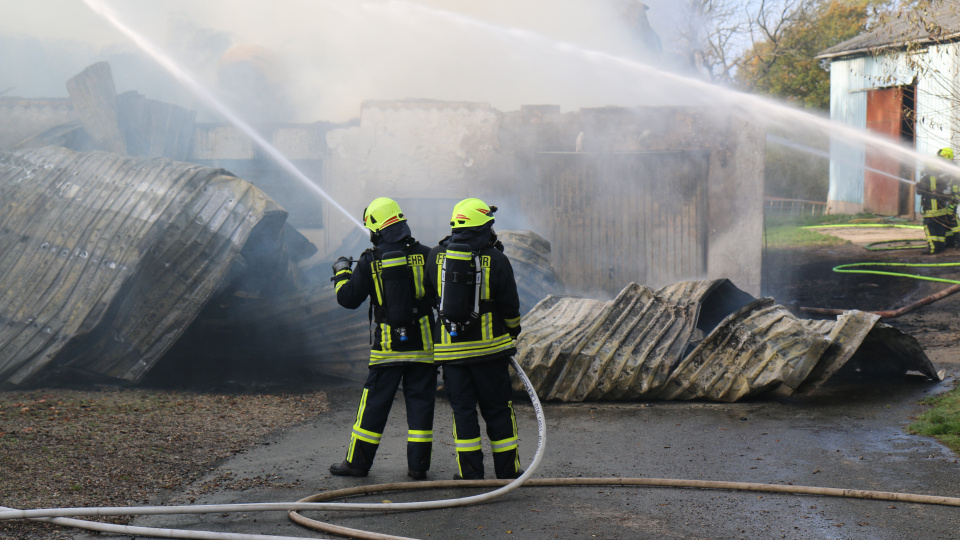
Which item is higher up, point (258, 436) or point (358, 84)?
point (358, 84)

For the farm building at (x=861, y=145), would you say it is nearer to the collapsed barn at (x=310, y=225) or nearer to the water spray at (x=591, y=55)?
the water spray at (x=591, y=55)

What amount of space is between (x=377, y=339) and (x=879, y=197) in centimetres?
1942

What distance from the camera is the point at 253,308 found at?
7.82 meters

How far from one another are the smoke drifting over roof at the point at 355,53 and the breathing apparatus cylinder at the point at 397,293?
25.2 ft

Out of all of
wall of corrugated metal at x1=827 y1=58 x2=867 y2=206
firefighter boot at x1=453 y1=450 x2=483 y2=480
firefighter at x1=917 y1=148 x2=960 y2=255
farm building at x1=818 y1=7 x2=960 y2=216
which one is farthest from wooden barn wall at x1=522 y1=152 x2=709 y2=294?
wall of corrugated metal at x1=827 y1=58 x2=867 y2=206

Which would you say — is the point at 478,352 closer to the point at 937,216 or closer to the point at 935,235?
the point at 937,216

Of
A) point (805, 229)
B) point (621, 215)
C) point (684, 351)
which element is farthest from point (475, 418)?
point (805, 229)

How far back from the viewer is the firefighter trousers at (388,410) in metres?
4.60

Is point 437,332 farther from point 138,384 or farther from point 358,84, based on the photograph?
point 358,84

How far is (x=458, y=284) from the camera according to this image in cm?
430

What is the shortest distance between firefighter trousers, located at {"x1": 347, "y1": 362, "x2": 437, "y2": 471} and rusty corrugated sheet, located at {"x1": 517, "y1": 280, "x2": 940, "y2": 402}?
2070 millimetres

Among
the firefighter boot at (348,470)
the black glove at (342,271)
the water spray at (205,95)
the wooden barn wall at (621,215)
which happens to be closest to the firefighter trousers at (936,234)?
the wooden barn wall at (621,215)

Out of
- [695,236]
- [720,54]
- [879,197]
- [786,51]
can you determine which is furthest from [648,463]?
[720,54]

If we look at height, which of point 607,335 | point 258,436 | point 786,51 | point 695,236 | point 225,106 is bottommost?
point 258,436
